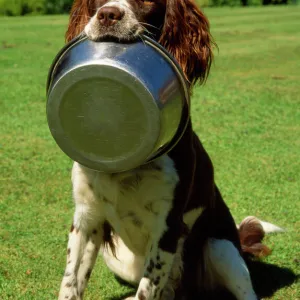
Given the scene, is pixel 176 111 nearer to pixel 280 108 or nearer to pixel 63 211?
pixel 63 211

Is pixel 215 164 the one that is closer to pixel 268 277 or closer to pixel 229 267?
pixel 268 277

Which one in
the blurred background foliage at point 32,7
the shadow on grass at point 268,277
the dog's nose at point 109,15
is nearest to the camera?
the dog's nose at point 109,15

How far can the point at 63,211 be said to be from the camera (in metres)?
6.52

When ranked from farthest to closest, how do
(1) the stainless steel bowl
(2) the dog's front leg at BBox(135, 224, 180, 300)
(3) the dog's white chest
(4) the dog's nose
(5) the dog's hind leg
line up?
(5) the dog's hind leg → (2) the dog's front leg at BBox(135, 224, 180, 300) → (3) the dog's white chest → (4) the dog's nose → (1) the stainless steel bowl

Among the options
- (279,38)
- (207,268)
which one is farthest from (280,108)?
(279,38)

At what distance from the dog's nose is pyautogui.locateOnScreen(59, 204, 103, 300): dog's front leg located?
117 centimetres

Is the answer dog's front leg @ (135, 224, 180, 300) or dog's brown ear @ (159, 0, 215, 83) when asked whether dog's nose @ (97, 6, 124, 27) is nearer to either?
dog's brown ear @ (159, 0, 215, 83)

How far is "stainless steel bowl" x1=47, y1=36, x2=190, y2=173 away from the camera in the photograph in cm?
369

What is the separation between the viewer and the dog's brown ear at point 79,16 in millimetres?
4477

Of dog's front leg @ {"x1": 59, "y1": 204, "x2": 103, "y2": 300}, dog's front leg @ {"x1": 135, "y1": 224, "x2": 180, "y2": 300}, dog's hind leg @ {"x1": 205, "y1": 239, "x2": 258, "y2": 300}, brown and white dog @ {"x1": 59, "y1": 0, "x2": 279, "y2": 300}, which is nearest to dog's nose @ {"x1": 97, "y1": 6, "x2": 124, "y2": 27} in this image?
brown and white dog @ {"x1": 59, "y1": 0, "x2": 279, "y2": 300}

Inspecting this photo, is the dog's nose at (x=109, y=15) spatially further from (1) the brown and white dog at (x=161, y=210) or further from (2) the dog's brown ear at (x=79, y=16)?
(2) the dog's brown ear at (x=79, y=16)

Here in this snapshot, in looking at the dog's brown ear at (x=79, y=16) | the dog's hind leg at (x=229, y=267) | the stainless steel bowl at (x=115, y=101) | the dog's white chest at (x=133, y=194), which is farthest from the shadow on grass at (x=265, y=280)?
the dog's brown ear at (x=79, y=16)

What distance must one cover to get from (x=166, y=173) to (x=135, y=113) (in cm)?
54

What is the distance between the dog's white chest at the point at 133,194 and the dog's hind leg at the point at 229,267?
1.97ft
